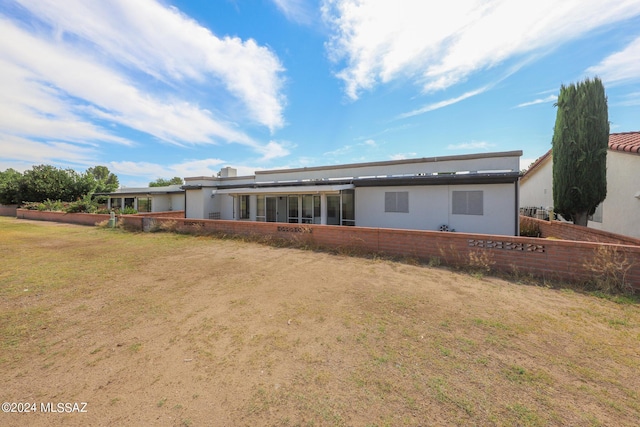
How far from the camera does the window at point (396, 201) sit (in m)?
12.8

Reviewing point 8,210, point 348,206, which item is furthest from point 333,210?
point 8,210

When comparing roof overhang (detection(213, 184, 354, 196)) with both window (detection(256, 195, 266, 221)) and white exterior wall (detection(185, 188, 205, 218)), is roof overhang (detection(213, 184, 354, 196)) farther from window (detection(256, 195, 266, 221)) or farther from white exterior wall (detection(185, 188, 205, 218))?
white exterior wall (detection(185, 188, 205, 218))

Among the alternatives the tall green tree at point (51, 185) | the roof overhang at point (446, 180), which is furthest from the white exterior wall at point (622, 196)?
the tall green tree at point (51, 185)

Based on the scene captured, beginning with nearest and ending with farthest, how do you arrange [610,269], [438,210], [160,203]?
[610,269]
[438,210]
[160,203]

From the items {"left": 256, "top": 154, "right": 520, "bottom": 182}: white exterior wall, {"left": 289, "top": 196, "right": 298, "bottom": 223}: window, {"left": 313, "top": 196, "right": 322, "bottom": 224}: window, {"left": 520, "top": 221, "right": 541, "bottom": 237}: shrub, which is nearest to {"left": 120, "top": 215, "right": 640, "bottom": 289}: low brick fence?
{"left": 313, "top": 196, "right": 322, "bottom": 224}: window

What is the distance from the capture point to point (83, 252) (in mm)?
9883

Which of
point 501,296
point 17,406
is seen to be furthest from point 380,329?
point 17,406

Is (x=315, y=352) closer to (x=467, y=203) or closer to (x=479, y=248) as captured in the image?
(x=479, y=248)

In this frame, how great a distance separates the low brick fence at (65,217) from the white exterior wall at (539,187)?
3232 cm

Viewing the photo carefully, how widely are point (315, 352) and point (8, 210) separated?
49.9m

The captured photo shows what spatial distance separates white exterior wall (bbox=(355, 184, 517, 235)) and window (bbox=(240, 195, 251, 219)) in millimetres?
8108

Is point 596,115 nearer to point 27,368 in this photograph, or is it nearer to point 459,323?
→ point 459,323

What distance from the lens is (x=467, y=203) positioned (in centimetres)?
1155

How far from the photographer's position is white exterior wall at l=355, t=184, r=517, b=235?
1091 cm
